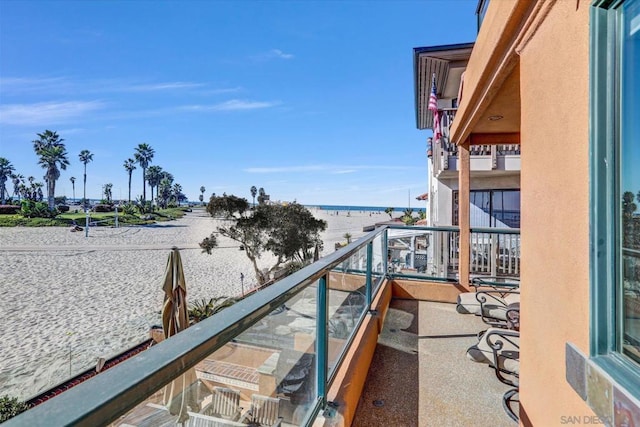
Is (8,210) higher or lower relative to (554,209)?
higher

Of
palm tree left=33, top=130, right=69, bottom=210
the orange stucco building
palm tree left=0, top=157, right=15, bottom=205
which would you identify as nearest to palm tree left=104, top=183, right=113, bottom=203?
palm tree left=0, top=157, right=15, bottom=205

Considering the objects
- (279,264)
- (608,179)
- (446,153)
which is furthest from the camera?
(279,264)

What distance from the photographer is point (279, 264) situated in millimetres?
20625

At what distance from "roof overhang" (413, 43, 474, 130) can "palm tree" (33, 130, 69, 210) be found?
5763 centimetres

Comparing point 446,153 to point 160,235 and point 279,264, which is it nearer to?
point 279,264

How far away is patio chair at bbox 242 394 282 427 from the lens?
1.10 meters

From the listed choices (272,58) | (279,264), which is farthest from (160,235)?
(272,58)

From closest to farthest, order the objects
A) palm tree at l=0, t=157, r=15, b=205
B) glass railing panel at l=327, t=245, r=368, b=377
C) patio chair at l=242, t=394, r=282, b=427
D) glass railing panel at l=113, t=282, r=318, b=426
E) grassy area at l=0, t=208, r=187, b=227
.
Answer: glass railing panel at l=113, t=282, r=318, b=426 < patio chair at l=242, t=394, r=282, b=427 < glass railing panel at l=327, t=245, r=368, b=377 < grassy area at l=0, t=208, r=187, b=227 < palm tree at l=0, t=157, r=15, b=205

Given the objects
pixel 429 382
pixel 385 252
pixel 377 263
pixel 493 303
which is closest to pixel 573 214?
pixel 429 382

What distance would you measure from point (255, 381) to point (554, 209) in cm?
155

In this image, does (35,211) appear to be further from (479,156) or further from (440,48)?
Answer: (479,156)

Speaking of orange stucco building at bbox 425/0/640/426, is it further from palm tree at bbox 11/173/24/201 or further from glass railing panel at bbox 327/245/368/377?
palm tree at bbox 11/173/24/201

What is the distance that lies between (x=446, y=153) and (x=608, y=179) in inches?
346

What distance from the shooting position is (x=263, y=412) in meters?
1.18
